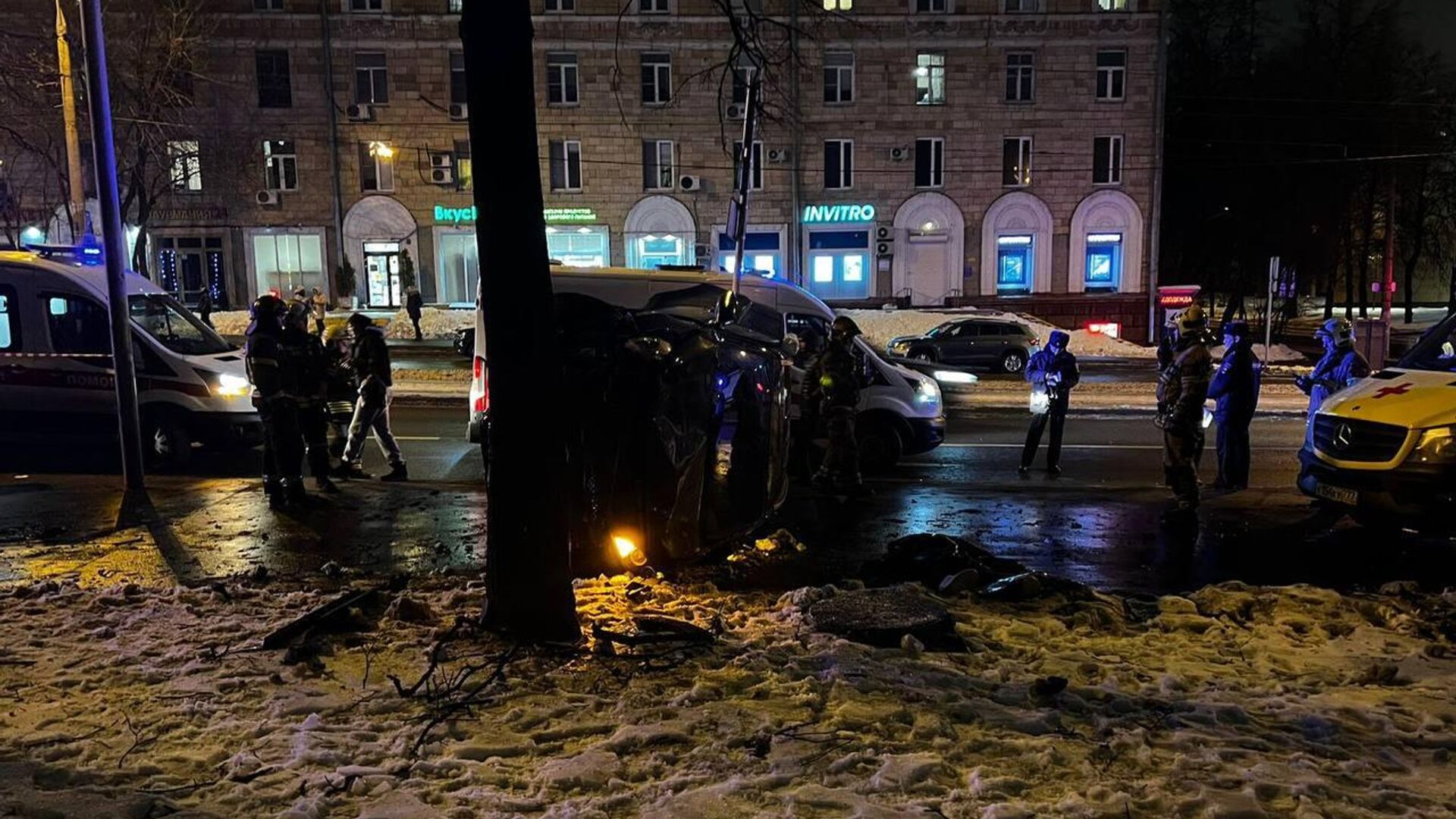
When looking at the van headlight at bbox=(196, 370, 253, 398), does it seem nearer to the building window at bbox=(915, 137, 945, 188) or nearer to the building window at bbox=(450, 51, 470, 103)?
the building window at bbox=(450, 51, 470, 103)

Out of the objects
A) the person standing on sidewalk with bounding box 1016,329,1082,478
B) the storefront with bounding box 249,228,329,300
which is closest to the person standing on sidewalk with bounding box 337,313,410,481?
the person standing on sidewalk with bounding box 1016,329,1082,478

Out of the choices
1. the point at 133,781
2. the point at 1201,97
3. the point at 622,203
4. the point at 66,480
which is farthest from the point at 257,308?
the point at 1201,97

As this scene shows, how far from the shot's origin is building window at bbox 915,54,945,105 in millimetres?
37125

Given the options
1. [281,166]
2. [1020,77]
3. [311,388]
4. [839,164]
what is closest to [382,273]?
[281,166]

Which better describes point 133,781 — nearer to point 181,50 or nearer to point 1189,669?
point 1189,669

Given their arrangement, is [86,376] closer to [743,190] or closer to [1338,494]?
[743,190]

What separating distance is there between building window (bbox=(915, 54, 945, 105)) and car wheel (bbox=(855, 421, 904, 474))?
2917 centimetres

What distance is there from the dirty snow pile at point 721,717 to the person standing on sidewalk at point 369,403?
4.92m

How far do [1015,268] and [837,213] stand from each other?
7.54 metres

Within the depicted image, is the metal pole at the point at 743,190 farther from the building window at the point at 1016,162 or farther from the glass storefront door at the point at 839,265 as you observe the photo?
the building window at the point at 1016,162

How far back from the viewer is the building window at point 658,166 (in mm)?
37375

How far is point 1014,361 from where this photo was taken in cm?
2528

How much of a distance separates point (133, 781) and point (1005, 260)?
3807cm

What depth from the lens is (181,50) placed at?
25812 mm
